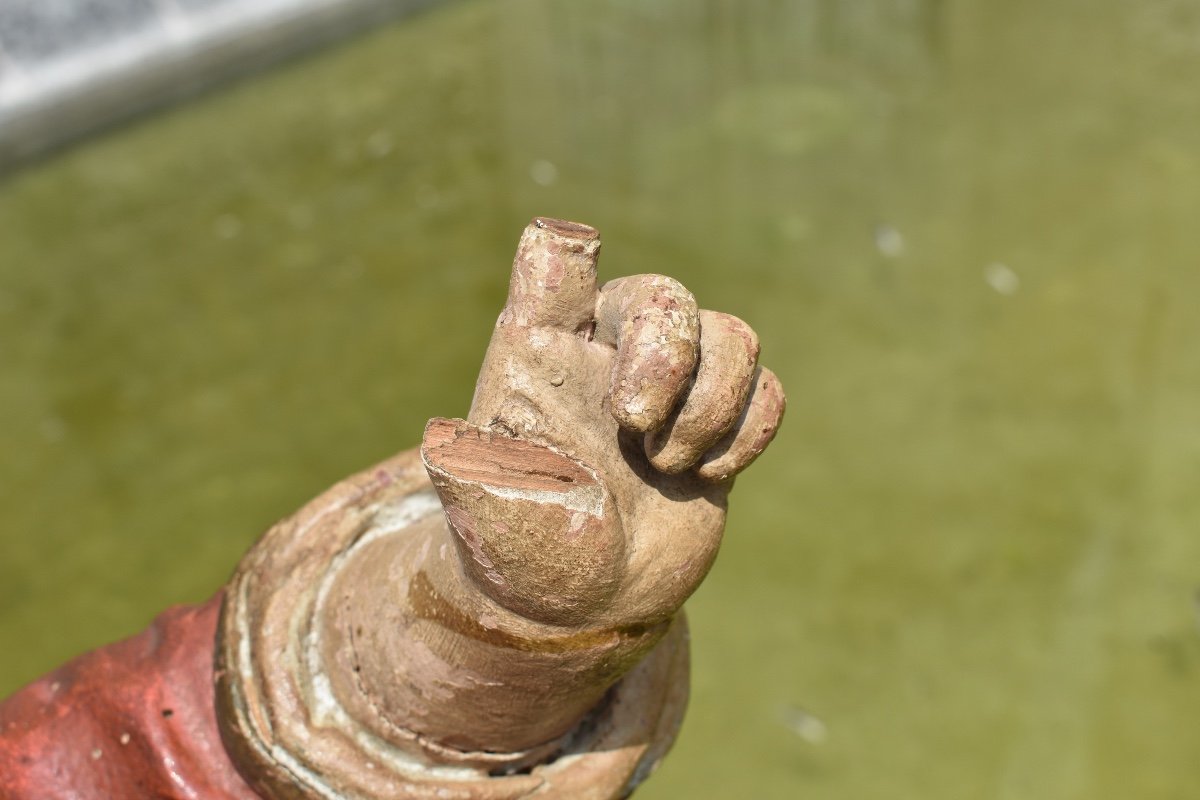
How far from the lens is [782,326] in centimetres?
318

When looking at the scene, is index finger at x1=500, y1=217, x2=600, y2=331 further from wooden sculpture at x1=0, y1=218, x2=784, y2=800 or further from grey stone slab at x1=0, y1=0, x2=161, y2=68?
grey stone slab at x1=0, y1=0, x2=161, y2=68

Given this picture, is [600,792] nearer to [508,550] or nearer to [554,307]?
[508,550]

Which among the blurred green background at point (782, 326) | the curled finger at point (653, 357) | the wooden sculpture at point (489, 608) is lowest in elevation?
the blurred green background at point (782, 326)

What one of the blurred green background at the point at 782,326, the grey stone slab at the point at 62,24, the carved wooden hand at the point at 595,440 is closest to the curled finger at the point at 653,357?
the carved wooden hand at the point at 595,440

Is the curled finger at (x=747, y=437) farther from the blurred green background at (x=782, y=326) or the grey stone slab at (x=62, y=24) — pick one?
the grey stone slab at (x=62, y=24)

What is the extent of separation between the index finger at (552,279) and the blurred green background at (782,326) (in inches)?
60.9

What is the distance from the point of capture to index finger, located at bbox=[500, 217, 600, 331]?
104 cm

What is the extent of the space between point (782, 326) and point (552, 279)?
220 cm

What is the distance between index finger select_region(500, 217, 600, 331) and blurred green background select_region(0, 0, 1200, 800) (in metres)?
1.55

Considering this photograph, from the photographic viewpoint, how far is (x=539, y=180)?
371 centimetres

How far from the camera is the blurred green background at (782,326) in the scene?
2.48m

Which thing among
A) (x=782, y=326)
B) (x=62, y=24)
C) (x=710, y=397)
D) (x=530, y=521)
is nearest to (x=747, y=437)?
(x=710, y=397)

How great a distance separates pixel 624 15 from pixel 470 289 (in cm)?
182

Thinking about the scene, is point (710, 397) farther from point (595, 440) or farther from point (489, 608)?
point (489, 608)
